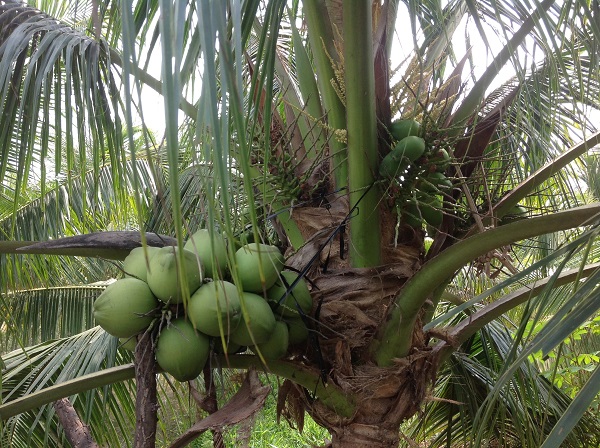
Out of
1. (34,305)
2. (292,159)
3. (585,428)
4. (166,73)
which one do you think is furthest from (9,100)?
(34,305)

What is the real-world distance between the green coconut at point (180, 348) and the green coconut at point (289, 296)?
16 centimetres

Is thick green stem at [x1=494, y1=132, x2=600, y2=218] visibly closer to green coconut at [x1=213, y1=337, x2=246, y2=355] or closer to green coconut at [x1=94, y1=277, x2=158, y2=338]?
green coconut at [x1=213, y1=337, x2=246, y2=355]

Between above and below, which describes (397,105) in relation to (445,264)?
above

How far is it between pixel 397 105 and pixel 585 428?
1.40 metres

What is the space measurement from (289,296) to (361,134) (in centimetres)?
34

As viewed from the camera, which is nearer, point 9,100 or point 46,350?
point 9,100

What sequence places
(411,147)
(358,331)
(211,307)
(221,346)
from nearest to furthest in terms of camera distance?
1. (211,307)
2. (221,346)
3. (411,147)
4. (358,331)

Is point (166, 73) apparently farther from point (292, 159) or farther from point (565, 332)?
point (292, 159)

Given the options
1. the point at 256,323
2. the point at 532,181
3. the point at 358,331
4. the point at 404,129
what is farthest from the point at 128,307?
the point at 532,181

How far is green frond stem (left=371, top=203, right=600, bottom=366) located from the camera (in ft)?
3.48

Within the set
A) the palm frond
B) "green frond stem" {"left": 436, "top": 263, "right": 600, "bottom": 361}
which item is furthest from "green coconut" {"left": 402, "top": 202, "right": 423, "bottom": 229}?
the palm frond

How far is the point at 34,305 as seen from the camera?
11.1 ft

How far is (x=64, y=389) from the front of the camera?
1213 mm

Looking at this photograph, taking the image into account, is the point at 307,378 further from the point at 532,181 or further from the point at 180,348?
the point at 532,181
